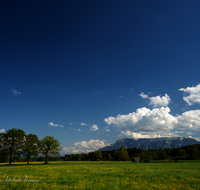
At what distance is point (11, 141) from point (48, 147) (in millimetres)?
17585

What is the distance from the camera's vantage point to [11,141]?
5922 centimetres

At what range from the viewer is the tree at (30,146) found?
207 ft

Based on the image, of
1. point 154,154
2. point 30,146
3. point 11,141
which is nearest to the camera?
point 11,141

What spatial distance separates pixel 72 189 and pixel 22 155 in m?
64.3

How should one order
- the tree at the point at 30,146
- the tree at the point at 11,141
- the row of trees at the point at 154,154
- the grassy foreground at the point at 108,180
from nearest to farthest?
the grassy foreground at the point at 108,180
the tree at the point at 11,141
the tree at the point at 30,146
the row of trees at the point at 154,154

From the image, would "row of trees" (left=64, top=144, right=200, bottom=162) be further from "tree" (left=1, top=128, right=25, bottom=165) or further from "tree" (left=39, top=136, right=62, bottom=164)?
"tree" (left=1, top=128, right=25, bottom=165)

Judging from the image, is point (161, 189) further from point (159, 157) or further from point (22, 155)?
point (159, 157)

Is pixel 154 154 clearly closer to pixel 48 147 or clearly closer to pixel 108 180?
pixel 48 147

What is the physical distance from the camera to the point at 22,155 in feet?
211

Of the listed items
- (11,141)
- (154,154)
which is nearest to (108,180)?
(11,141)

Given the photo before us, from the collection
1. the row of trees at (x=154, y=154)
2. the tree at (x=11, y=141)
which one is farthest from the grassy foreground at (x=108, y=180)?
the row of trees at (x=154, y=154)

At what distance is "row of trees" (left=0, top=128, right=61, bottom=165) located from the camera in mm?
58719

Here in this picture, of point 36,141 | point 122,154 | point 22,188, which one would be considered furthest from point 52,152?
point 122,154

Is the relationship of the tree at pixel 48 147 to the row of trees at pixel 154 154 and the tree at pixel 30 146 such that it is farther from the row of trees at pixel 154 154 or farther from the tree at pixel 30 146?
the row of trees at pixel 154 154
